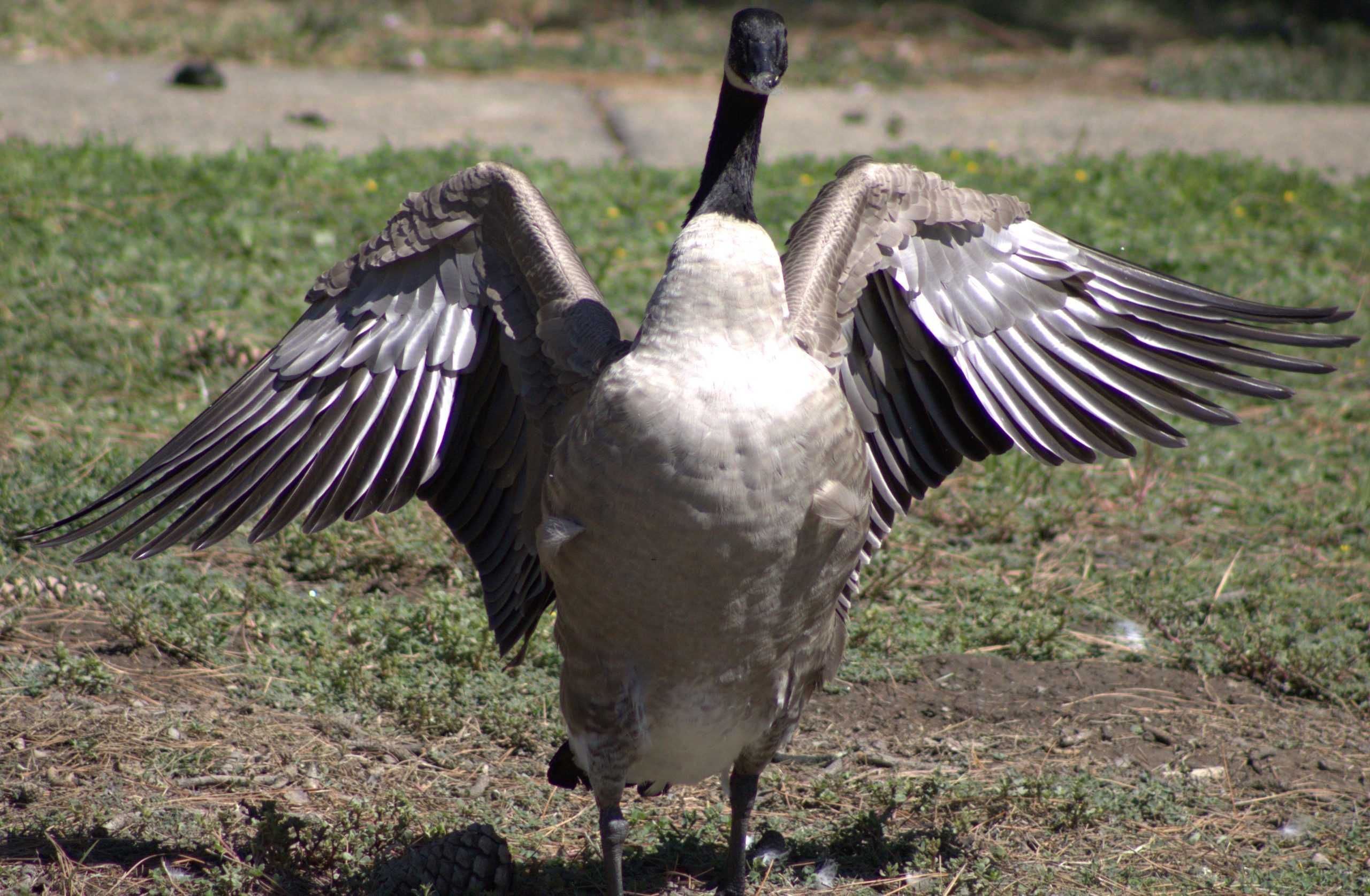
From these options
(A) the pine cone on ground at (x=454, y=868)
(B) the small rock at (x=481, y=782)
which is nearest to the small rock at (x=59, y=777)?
(A) the pine cone on ground at (x=454, y=868)

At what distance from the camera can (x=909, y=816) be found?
361cm

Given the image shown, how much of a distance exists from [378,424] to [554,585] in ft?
2.44

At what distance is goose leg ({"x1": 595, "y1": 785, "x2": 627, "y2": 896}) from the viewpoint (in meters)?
3.17

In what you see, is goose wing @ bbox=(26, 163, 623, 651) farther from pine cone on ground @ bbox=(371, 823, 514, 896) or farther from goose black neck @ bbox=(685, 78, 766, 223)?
pine cone on ground @ bbox=(371, 823, 514, 896)

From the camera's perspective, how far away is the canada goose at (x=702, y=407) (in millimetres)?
2838

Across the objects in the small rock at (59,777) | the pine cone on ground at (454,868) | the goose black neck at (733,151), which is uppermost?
the goose black neck at (733,151)

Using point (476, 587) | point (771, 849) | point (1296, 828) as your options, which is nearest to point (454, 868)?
point (771, 849)

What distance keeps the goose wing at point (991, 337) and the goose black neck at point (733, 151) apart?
274 mm

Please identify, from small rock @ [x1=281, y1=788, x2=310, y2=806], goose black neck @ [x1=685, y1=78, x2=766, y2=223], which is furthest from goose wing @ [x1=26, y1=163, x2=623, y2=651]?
small rock @ [x1=281, y1=788, x2=310, y2=806]

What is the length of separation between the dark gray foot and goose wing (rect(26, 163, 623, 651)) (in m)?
0.62

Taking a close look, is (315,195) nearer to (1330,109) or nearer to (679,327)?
(679,327)

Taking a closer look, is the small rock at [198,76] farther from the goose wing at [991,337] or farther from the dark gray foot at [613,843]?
the dark gray foot at [613,843]

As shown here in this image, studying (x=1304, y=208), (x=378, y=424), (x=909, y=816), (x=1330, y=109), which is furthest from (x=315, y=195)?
A: (x=1330, y=109)

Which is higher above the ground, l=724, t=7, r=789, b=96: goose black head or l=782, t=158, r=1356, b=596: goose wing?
l=724, t=7, r=789, b=96: goose black head
